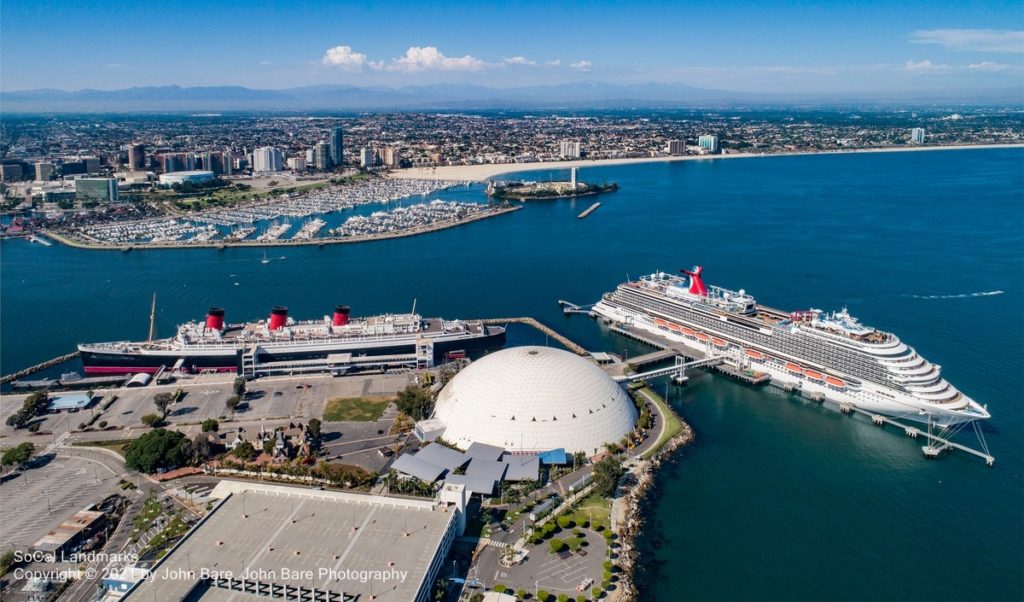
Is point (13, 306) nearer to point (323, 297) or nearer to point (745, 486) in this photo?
point (323, 297)

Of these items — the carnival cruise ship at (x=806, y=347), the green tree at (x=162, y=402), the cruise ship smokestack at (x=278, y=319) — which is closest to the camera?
the carnival cruise ship at (x=806, y=347)

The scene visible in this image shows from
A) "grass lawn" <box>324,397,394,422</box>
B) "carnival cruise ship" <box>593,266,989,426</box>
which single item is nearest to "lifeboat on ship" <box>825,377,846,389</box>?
"carnival cruise ship" <box>593,266,989,426</box>

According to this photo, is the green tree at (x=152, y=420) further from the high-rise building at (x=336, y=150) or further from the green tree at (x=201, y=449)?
the high-rise building at (x=336, y=150)

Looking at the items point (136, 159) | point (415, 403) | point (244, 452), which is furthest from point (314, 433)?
point (136, 159)

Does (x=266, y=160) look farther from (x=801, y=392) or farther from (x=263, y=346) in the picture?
(x=801, y=392)

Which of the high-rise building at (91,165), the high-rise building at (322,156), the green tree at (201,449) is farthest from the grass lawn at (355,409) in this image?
the high-rise building at (91,165)

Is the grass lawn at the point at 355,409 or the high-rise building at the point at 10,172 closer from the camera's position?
the grass lawn at the point at 355,409

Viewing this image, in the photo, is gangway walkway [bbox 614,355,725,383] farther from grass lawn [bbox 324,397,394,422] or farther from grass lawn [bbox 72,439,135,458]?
grass lawn [bbox 72,439,135,458]
